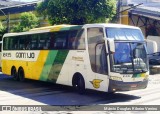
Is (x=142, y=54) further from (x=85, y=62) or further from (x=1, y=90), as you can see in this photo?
(x=1, y=90)

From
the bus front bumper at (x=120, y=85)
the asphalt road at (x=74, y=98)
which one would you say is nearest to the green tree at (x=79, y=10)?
the asphalt road at (x=74, y=98)

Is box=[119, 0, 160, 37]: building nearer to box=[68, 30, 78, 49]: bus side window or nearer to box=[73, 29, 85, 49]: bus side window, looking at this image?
box=[68, 30, 78, 49]: bus side window

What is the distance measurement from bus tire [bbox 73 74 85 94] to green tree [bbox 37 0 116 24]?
9613 mm

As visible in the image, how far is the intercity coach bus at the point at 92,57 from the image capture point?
39.3ft

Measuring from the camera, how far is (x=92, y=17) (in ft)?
74.7

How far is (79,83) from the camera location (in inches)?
534

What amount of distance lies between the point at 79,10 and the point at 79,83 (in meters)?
10.2

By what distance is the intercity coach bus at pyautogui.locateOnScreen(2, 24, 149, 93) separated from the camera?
39.3 ft

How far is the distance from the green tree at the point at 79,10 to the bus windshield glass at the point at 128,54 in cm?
991

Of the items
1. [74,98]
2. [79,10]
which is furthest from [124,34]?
[79,10]

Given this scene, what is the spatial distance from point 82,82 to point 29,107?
353cm

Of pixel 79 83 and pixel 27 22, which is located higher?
pixel 27 22

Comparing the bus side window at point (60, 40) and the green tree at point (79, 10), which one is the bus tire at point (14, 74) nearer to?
the bus side window at point (60, 40)

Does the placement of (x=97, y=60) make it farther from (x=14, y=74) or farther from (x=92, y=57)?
(x=14, y=74)
